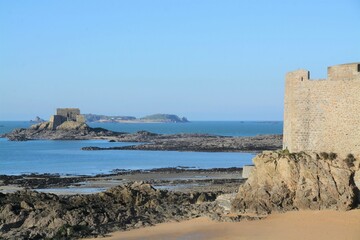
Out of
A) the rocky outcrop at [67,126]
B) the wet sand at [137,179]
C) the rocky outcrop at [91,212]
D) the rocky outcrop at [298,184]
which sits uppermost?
the rocky outcrop at [67,126]

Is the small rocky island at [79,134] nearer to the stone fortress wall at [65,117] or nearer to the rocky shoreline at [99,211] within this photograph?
the stone fortress wall at [65,117]

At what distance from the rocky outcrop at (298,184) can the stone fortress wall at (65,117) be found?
288ft

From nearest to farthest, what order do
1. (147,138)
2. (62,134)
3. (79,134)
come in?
1. (147,138)
2. (79,134)
3. (62,134)

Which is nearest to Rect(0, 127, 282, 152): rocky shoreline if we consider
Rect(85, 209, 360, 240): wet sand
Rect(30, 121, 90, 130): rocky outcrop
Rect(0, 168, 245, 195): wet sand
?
Rect(30, 121, 90, 130): rocky outcrop

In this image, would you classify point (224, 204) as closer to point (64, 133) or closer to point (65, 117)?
point (64, 133)

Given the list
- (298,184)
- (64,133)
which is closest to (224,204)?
(298,184)

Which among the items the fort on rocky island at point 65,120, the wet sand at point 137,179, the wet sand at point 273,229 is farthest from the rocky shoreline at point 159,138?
the wet sand at point 273,229

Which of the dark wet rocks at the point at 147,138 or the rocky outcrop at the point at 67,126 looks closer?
the dark wet rocks at the point at 147,138

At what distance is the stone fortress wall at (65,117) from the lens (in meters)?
105

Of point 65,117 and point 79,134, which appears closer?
point 79,134

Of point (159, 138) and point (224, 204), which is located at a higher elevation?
point (159, 138)

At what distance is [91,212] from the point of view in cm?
1897

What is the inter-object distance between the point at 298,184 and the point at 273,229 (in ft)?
6.06

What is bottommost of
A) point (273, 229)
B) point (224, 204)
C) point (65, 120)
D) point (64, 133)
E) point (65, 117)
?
point (273, 229)
